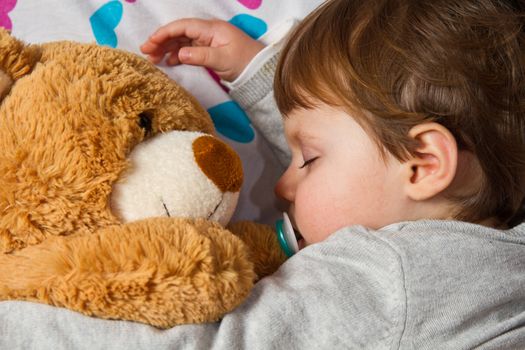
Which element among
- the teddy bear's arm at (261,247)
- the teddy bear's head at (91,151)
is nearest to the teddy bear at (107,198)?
the teddy bear's head at (91,151)

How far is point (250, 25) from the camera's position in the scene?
3.88ft

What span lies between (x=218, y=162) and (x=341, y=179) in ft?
0.77

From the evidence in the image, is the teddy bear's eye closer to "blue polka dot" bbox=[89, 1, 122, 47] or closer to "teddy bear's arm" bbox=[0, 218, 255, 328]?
"teddy bear's arm" bbox=[0, 218, 255, 328]

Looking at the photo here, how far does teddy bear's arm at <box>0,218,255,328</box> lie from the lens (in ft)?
1.97

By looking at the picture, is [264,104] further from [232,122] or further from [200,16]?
[200,16]

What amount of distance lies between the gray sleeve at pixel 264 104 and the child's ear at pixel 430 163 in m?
0.33

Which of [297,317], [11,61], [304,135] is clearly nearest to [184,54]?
[304,135]

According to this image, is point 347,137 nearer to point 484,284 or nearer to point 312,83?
point 312,83

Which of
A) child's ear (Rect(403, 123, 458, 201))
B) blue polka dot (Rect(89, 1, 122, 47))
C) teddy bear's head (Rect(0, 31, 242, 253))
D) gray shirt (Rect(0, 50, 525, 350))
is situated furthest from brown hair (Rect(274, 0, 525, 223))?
blue polka dot (Rect(89, 1, 122, 47))

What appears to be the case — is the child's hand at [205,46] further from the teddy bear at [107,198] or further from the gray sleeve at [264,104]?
the teddy bear at [107,198]

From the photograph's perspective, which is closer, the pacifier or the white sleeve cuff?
the pacifier

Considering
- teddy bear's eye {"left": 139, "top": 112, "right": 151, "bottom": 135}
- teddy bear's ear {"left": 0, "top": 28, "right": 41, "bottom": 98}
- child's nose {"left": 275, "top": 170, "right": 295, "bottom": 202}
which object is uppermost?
teddy bear's ear {"left": 0, "top": 28, "right": 41, "bottom": 98}

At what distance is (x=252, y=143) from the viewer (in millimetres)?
1157

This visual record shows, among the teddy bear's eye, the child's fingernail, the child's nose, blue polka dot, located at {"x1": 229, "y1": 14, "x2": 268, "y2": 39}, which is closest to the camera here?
the teddy bear's eye
